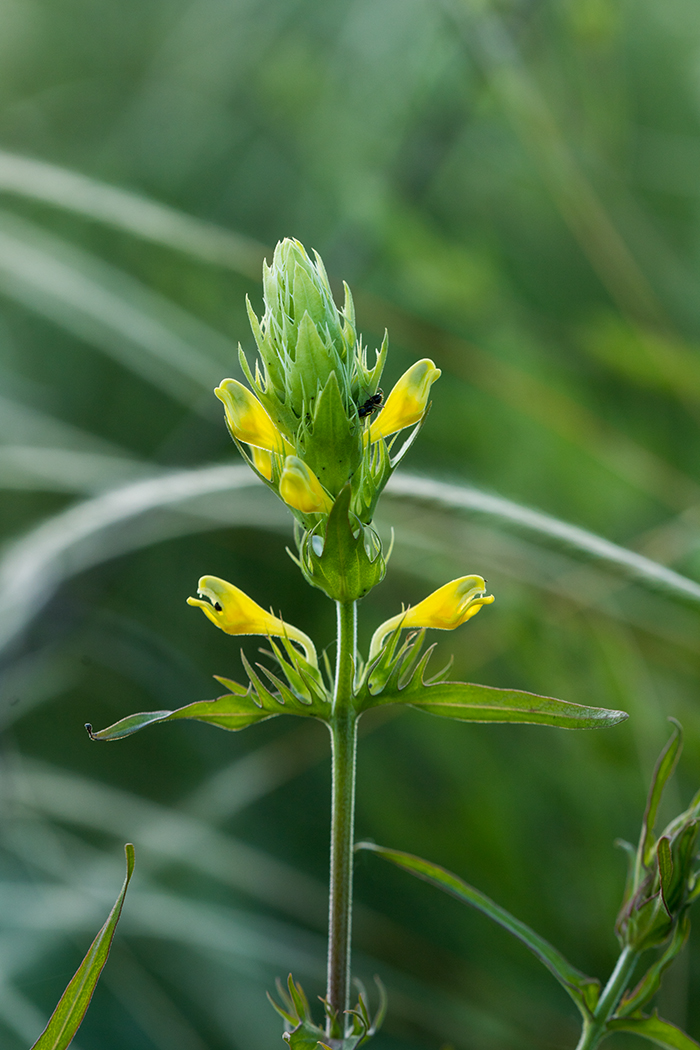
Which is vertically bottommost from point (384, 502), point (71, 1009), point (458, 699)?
point (71, 1009)

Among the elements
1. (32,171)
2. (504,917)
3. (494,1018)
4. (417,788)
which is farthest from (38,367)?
(504,917)

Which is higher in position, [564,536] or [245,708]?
[564,536]

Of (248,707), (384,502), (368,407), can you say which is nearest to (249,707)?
(248,707)

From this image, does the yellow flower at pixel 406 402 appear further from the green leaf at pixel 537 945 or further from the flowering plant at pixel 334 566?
the green leaf at pixel 537 945

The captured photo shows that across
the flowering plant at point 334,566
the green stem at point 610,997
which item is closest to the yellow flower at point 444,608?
the flowering plant at point 334,566

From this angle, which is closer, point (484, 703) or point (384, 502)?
point (484, 703)

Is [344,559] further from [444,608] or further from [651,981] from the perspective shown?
[651,981]
